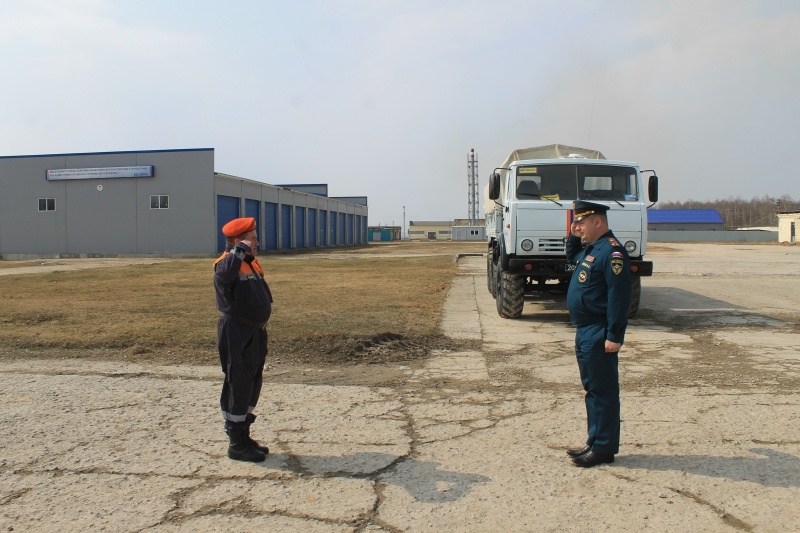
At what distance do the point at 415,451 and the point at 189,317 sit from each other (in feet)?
25.1

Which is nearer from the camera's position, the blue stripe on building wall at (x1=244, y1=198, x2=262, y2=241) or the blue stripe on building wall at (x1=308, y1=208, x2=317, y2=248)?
the blue stripe on building wall at (x1=244, y1=198, x2=262, y2=241)

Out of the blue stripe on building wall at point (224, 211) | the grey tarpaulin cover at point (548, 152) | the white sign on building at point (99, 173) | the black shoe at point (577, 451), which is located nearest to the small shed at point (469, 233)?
the blue stripe on building wall at point (224, 211)

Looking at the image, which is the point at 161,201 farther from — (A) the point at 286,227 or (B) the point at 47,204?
(A) the point at 286,227

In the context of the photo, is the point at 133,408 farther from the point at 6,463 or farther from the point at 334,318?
the point at 334,318

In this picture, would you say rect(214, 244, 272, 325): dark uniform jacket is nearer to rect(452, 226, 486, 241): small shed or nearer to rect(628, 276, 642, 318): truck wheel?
rect(628, 276, 642, 318): truck wheel

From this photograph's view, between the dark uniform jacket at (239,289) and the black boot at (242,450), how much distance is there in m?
0.76

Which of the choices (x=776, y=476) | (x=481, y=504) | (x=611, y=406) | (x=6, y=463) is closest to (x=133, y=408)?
(x=6, y=463)

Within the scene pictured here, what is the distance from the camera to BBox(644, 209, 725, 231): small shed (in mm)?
108688

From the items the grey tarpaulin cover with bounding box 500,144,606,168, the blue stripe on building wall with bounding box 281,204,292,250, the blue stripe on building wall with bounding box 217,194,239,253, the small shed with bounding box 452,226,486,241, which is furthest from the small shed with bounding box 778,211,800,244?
the grey tarpaulin cover with bounding box 500,144,606,168

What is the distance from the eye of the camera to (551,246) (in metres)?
10.8

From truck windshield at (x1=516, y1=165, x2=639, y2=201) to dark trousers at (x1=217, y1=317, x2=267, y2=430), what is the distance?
752cm

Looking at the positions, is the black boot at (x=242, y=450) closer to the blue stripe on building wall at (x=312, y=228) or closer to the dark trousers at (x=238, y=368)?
the dark trousers at (x=238, y=368)

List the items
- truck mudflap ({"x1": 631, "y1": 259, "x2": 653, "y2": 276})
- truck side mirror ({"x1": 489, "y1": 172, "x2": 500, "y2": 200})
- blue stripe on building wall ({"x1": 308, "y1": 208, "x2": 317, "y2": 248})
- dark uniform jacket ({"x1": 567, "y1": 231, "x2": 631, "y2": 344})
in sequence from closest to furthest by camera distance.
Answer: dark uniform jacket ({"x1": 567, "y1": 231, "x2": 631, "y2": 344}), truck mudflap ({"x1": 631, "y1": 259, "x2": 653, "y2": 276}), truck side mirror ({"x1": 489, "y1": 172, "x2": 500, "y2": 200}), blue stripe on building wall ({"x1": 308, "y1": 208, "x2": 317, "y2": 248})

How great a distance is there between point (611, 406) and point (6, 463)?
4099 mm
